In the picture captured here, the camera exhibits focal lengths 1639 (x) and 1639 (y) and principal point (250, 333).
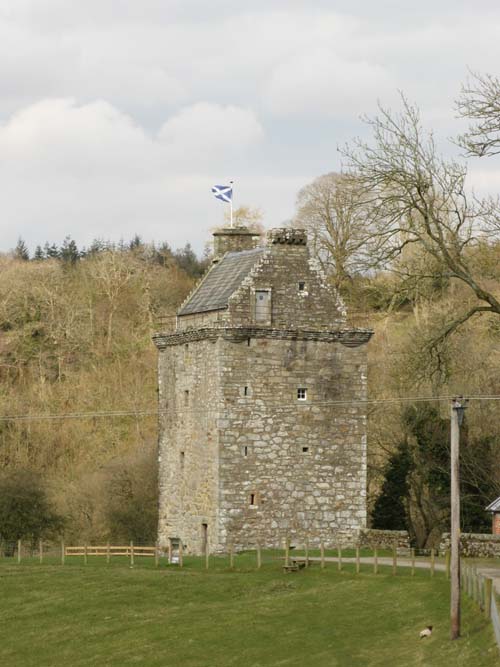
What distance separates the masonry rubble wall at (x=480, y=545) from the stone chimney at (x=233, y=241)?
17.2 m

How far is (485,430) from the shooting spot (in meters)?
72.1

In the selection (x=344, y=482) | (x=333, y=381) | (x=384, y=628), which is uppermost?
(x=333, y=381)

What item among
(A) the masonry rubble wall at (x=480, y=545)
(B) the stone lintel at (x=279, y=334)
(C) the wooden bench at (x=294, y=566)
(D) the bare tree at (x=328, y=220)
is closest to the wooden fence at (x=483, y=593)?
(A) the masonry rubble wall at (x=480, y=545)

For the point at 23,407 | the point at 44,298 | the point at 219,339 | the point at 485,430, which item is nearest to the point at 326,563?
the point at 219,339

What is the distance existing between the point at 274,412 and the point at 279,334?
9.20 ft

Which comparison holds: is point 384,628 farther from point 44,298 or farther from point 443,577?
point 44,298

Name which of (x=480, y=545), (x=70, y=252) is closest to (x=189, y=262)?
(x=70, y=252)

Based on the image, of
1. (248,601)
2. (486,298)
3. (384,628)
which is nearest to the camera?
(384,628)

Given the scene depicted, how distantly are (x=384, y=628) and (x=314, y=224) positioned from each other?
189 ft

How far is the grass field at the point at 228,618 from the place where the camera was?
127 feet

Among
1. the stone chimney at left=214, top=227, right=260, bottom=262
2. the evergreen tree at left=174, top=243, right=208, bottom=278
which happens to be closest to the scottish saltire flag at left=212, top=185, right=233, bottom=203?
the stone chimney at left=214, top=227, right=260, bottom=262

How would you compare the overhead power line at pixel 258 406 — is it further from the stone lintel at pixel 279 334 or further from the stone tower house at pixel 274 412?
the stone lintel at pixel 279 334

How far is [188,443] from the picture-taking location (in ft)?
199

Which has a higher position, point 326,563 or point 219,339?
point 219,339
